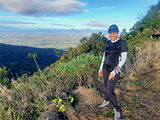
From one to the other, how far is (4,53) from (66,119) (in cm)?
6002

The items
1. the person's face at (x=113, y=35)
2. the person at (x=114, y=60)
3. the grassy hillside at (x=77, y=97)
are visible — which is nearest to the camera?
the person at (x=114, y=60)

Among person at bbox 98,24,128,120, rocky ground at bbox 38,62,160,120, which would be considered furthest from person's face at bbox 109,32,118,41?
rocky ground at bbox 38,62,160,120

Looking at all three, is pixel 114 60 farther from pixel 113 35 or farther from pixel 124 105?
pixel 124 105

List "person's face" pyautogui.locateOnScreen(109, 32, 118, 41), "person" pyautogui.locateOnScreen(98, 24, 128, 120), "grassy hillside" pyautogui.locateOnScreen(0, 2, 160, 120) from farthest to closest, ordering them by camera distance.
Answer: "grassy hillside" pyautogui.locateOnScreen(0, 2, 160, 120) < "person's face" pyautogui.locateOnScreen(109, 32, 118, 41) < "person" pyautogui.locateOnScreen(98, 24, 128, 120)

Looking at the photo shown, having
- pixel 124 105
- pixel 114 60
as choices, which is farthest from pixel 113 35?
pixel 124 105

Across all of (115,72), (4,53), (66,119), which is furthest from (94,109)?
(4,53)

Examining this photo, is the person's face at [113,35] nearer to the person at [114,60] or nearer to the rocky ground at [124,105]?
the person at [114,60]

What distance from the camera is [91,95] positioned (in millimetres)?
2854

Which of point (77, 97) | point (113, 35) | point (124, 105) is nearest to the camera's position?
point (113, 35)

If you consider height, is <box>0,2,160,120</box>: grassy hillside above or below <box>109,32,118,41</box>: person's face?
below

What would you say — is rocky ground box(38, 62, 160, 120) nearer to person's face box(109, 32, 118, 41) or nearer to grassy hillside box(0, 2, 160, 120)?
grassy hillside box(0, 2, 160, 120)

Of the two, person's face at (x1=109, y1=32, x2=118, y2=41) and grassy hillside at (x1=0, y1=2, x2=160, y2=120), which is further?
grassy hillside at (x1=0, y1=2, x2=160, y2=120)

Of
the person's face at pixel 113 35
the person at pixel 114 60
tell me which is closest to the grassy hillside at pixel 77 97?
the person at pixel 114 60

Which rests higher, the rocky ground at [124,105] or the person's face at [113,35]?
the person's face at [113,35]
